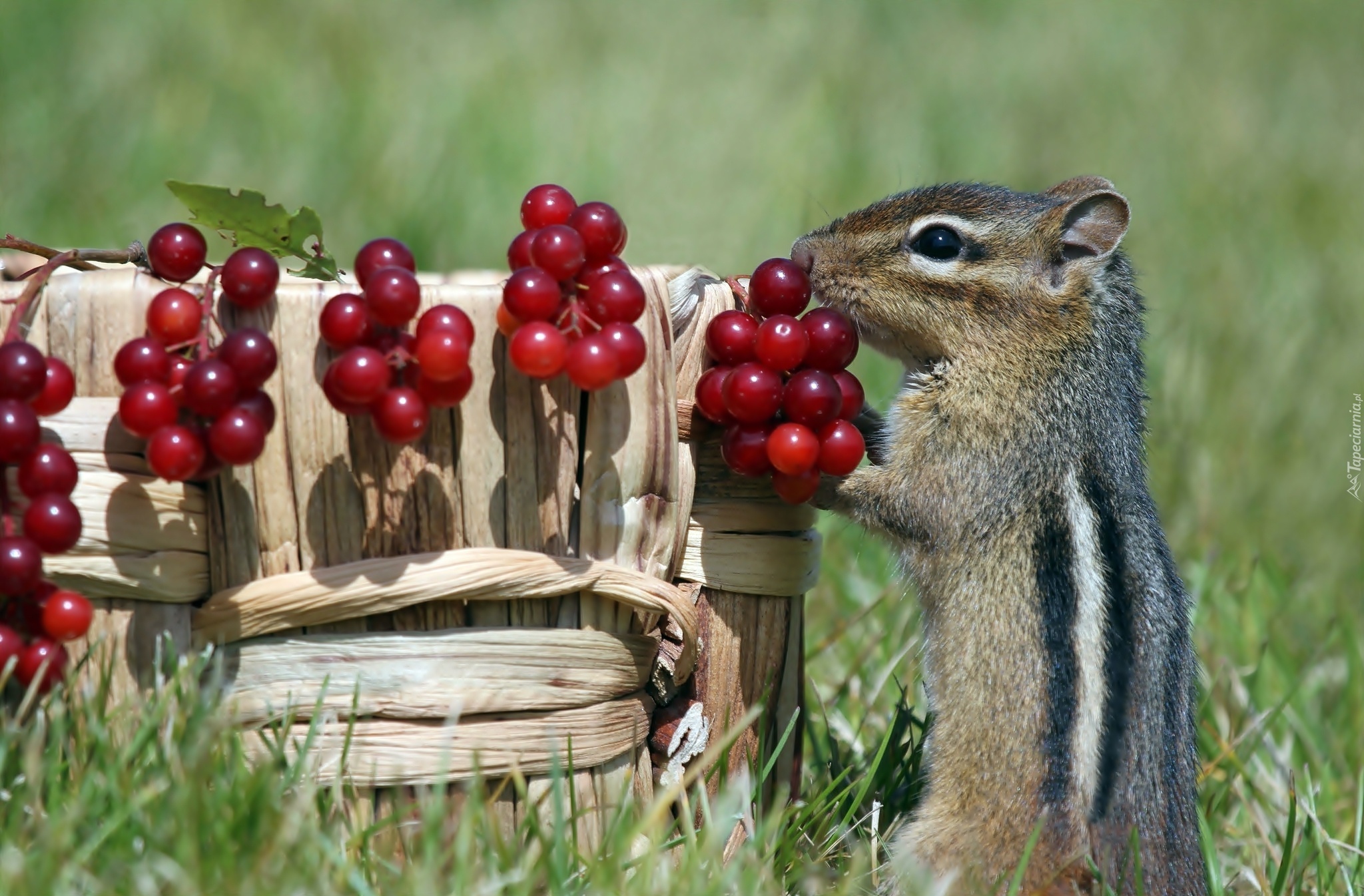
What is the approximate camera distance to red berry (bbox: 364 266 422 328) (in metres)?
2.25

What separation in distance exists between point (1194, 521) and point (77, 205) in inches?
209

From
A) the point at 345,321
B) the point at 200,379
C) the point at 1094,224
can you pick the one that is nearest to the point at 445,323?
the point at 345,321

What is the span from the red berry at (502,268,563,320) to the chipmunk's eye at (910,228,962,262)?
1211 millimetres

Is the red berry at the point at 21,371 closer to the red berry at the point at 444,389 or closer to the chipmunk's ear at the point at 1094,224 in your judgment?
the red berry at the point at 444,389

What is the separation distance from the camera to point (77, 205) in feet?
19.8

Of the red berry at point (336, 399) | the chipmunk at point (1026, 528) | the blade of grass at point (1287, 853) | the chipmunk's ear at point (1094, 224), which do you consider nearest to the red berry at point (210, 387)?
the red berry at point (336, 399)

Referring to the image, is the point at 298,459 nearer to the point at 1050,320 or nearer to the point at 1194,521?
the point at 1050,320

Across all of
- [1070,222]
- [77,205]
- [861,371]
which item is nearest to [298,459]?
[1070,222]

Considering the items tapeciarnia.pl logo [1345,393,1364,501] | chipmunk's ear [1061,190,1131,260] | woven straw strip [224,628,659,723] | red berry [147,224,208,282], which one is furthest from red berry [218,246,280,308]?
tapeciarnia.pl logo [1345,393,1364,501]

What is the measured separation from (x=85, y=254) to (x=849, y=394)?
1.57 meters

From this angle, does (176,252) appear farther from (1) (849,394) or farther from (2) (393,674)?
(1) (849,394)

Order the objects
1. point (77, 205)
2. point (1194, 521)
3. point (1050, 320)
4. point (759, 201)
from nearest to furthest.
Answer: point (1050, 320) < point (1194, 521) < point (77, 205) < point (759, 201)

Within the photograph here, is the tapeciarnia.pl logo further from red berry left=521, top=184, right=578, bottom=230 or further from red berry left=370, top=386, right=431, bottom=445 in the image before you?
red berry left=370, top=386, right=431, bottom=445

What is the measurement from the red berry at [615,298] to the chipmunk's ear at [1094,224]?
1363 millimetres
